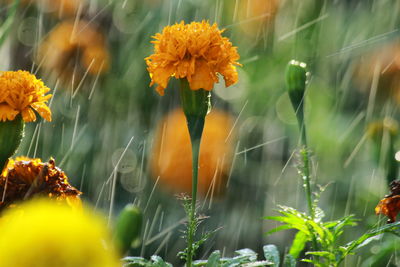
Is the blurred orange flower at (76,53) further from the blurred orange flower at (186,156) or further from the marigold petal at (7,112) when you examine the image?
the marigold petal at (7,112)

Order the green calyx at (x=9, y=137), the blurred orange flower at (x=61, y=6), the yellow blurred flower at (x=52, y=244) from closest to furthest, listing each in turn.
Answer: the yellow blurred flower at (x=52, y=244), the green calyx at (x=9, y=137), the blurred orange flower at (x=61, y=6)

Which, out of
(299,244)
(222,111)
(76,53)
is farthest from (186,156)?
(299,244)

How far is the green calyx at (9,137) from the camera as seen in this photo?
58cm

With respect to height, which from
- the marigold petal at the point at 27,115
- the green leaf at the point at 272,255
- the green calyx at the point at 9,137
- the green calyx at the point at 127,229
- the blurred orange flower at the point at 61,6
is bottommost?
the green leaf at the point at 272,255

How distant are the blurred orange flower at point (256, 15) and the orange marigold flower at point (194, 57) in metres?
0.71

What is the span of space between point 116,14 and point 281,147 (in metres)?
Result: 0.57

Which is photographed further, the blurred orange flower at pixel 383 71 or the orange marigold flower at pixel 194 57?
the blurred orange flower at pixel 383 71

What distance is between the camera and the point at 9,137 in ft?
Result: 1.93

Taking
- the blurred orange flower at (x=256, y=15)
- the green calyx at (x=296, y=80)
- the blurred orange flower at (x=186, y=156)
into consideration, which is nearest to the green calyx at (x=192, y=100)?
the green calyx at (x=296, y=80)

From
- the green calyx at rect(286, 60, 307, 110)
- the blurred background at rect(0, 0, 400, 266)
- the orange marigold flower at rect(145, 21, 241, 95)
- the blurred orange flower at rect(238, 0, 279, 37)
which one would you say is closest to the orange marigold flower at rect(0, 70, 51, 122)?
the orange marigold flower at rect(145, 21, 241, 95)

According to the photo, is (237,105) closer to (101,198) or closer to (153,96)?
(153,96)

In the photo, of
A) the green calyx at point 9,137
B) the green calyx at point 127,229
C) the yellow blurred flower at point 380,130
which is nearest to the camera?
the green calyx at point 127,229

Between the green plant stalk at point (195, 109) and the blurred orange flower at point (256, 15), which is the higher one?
the blurred orange flower at point (256, 15)

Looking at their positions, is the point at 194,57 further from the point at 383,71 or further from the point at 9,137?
the point at 383,71
